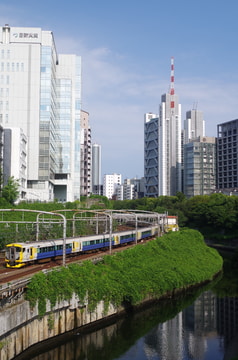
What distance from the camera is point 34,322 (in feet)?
107

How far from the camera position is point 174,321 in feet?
141

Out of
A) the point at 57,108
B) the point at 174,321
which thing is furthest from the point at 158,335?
the point at 57,108

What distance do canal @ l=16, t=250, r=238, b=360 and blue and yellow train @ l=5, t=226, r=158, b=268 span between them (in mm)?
10496

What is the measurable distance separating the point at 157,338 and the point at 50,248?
635 inches

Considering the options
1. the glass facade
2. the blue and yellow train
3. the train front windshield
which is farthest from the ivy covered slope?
the glass facade

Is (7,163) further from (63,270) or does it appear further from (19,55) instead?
(63,270)

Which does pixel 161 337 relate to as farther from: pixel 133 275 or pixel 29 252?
pixel 29 252

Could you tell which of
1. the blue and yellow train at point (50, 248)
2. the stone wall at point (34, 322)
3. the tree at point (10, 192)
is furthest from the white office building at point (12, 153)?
the stone wall at point (34, 322)

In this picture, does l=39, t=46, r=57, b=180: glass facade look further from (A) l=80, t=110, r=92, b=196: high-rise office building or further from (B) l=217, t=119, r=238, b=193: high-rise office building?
(B) l=217, t=119, r=238, b=193: high-rise office building

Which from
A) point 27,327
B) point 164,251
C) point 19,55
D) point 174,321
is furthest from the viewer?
point 19,55

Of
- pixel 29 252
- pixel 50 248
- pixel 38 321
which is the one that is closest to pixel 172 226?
pixel 50 248

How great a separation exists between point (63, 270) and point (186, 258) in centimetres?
2926

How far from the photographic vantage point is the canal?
1309 inches

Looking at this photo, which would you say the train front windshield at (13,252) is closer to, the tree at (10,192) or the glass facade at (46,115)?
the tree at (10,192)
